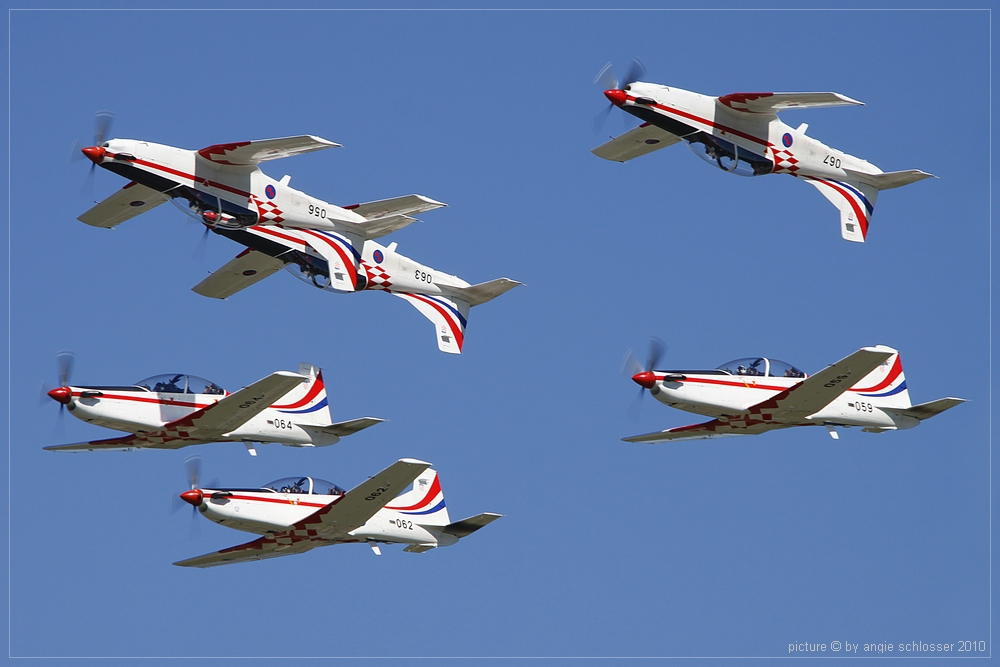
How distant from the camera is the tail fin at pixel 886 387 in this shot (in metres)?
44.0

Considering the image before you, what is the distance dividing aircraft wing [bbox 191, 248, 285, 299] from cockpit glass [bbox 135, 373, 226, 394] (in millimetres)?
4145

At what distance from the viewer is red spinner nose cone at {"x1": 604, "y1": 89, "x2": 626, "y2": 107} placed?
1638 inches

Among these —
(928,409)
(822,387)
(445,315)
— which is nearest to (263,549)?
(445,315)

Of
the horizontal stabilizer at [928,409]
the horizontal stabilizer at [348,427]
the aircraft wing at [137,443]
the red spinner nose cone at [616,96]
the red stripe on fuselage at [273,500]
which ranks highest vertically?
the red spinner nose cone at [616,96]

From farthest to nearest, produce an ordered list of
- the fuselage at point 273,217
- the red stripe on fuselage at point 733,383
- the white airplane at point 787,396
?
the fuselage at point 273,217 < the red stripe on fuselage at point 733,383 < the white airplane at point 787,396

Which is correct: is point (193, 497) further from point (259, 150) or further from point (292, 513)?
point (259, 150)

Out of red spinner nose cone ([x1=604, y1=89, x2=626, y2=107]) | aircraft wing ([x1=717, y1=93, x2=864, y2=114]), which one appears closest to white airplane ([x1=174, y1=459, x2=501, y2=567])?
red spinner nose cone ([x1=604, y1=89, x2=626, y2=107])

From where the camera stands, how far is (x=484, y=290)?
1896 inches

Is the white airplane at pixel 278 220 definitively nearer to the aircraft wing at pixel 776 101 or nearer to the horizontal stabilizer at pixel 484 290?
the horizontal stabilizer at pixel 484 290

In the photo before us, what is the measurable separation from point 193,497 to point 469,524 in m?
7.16

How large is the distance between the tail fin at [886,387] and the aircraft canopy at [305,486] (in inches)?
486

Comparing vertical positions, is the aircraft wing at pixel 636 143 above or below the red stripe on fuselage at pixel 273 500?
above

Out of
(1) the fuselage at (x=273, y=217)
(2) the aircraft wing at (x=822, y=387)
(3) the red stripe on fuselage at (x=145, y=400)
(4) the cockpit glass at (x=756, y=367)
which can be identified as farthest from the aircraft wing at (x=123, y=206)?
(2) the aircraft wing at (x=822, y=387)

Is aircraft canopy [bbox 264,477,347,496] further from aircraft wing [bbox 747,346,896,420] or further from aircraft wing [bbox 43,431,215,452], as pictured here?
aircraft wing [bbox 747,346,896,420]
